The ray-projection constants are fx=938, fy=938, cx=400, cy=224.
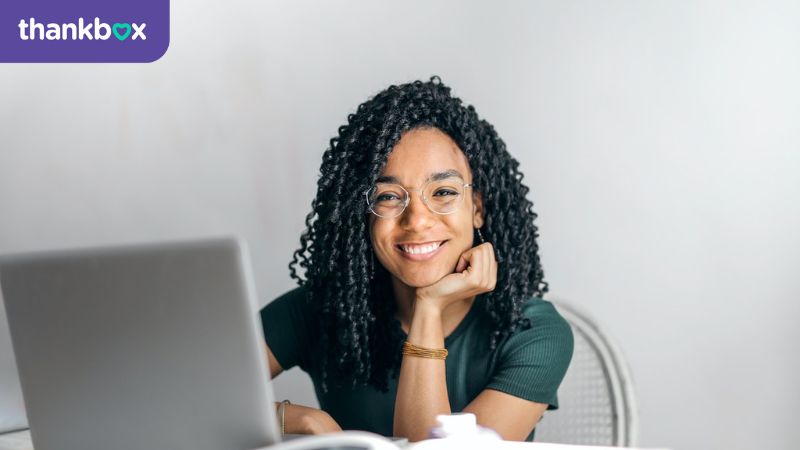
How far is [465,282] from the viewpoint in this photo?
1703 mm

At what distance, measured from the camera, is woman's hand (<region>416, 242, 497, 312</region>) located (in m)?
1.70

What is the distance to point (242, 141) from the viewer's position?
103 inches

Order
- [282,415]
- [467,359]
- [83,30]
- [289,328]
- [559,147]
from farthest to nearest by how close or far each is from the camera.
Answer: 1. [83,30]
2. [559,147]
3. [289,328]
4. [467,359]
5. [282,415]

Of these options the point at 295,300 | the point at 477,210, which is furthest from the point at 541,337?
the point at 295,300

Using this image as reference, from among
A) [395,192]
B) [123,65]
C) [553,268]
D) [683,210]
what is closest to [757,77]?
[683,210]

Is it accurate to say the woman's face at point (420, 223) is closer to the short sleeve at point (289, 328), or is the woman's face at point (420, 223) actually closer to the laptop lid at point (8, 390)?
the short sleeve at point (289, 328)

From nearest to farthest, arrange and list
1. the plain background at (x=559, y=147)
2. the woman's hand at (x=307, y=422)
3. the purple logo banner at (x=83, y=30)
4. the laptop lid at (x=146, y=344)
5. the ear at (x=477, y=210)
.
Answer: the laptop lid at (x=146, y=344)
the woman's hand at (x=307, y=422)
the ear at (x=477, y=210)
the plain background at (x=559, y=147)
the purple logo banner at (x=83, y=30)

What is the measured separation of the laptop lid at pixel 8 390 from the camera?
1326 mm

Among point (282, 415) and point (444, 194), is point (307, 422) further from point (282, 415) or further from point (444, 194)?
point (444, 194)

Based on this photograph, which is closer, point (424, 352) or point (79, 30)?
point (424, 352)

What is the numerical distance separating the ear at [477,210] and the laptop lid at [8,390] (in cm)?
87

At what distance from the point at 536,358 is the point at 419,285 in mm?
250

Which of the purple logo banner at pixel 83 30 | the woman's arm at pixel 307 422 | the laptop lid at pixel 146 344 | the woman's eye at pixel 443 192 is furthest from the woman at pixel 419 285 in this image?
the purple logo banner at pixel 83 30

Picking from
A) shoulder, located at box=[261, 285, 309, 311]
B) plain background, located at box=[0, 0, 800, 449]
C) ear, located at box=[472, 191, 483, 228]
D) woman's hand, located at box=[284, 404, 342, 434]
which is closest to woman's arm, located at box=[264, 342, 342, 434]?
woman's hand, located at box=[284, 404, 342, 434]
